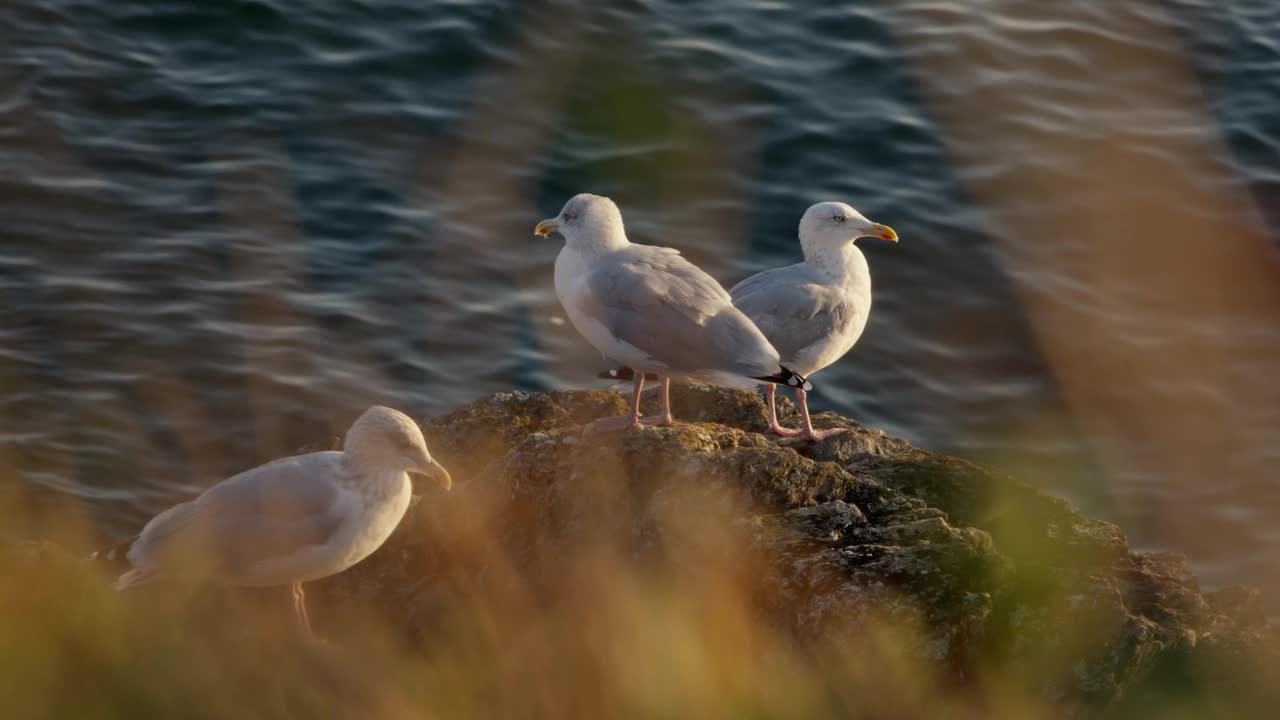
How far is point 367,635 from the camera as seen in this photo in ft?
19.8

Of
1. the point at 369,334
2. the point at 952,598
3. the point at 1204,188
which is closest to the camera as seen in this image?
the point at 952,598

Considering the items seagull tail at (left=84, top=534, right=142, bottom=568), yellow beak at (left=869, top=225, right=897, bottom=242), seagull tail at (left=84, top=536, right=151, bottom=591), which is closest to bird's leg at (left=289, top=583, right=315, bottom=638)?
seagull tail at (left=84, top=536, right=151, bottom=591)

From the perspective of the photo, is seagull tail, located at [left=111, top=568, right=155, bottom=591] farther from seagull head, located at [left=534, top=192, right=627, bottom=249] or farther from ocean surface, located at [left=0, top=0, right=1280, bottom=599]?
ocean surface, located at [left=0, top=0, right=1280, bottom=599]

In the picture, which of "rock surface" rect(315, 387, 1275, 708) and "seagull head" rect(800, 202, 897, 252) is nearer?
"rock surface" rect(315, 387, 1275, 708)

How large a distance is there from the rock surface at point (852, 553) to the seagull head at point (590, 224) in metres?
1.17

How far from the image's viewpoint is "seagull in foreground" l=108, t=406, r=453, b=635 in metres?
5.83

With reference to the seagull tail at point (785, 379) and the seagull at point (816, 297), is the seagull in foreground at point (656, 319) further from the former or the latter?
the seagull at point (816, 297)

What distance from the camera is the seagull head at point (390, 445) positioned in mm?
5934

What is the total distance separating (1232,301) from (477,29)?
25.7 ft

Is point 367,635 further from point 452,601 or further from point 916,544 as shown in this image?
point 916,544

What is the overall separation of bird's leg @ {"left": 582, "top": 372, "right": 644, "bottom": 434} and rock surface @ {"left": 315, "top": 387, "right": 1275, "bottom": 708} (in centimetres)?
10

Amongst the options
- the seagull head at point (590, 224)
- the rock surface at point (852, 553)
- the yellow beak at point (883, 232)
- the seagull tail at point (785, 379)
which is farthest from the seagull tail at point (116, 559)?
the yellow beak at point (883, 232)

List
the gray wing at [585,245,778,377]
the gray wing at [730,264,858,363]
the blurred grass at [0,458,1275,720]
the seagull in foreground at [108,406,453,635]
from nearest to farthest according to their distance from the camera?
the blurred grass at [0,458,1275,720]
the seagull in foreground at [108,406,453,635]
the gray wing at [585,245,778,377]
the gray wing at [730,264,858,363]

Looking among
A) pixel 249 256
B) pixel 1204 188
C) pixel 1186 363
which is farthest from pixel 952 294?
pixel 249 256
